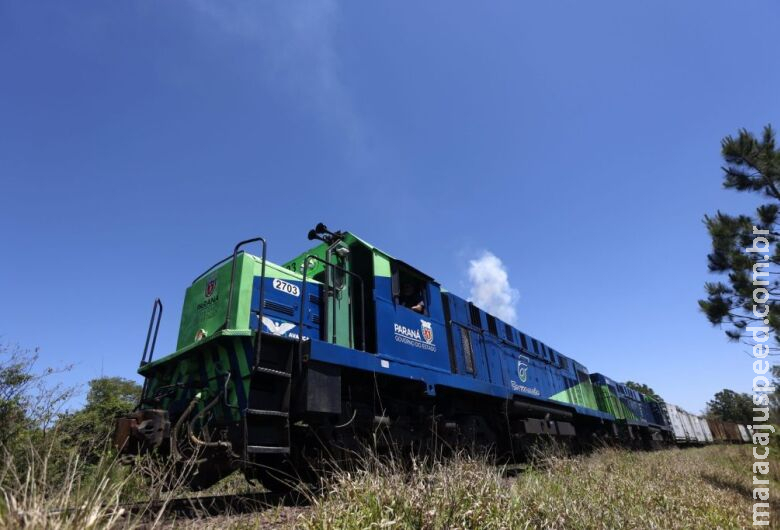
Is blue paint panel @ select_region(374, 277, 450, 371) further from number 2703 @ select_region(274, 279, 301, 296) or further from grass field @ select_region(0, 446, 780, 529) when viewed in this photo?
grass field @ select_region(0, 446, 780, 529)

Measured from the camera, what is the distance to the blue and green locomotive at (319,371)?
468cm

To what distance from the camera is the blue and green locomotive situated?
15.4 feet

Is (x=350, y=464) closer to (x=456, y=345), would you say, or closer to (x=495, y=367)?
(x=456, y=345)

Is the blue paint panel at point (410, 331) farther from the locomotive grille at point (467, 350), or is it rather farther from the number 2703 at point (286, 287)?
the number 2703 at point (286, 287)

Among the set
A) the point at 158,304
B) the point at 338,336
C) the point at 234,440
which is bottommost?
the point at 234,440

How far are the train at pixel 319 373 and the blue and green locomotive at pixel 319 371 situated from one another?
21 mm

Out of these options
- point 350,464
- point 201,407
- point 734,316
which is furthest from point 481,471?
point 734,316

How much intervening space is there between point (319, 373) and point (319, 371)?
25mm

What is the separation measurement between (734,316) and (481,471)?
10445 millimetres

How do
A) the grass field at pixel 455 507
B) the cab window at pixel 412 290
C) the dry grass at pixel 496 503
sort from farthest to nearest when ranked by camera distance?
the cab window at pixel 412 290, the dry grass at pixel 496 503, the grass field at pixel 455 507

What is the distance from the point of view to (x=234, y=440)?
447cm

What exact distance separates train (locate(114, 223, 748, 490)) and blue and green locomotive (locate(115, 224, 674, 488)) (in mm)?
21

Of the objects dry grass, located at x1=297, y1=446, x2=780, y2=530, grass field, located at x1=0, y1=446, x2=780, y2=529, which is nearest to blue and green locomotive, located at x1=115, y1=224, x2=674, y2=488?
grass field, located at x1=0, y1=446, x2=780, y2=529

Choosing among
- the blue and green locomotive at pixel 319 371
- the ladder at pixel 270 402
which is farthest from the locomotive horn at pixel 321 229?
the ladder at pixel 270 402
